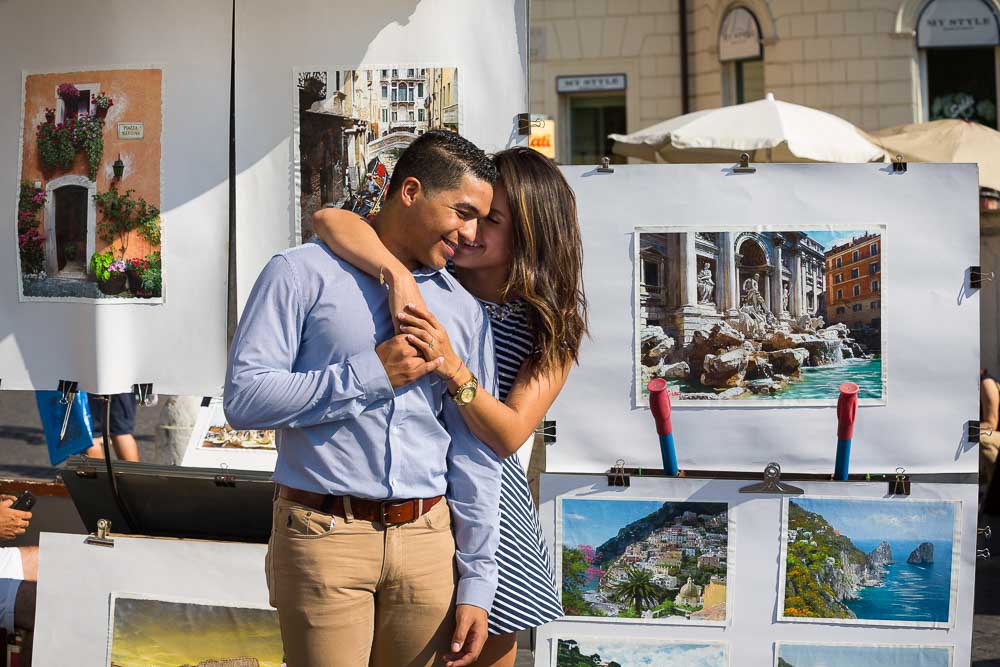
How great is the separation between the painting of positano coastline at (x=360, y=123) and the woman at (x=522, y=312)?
772 millimetres

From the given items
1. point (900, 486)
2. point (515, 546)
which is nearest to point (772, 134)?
point (900, 486)

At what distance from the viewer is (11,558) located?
146 inches

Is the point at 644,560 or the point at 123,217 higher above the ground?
the point at 123,217

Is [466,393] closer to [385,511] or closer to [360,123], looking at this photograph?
[385,511]

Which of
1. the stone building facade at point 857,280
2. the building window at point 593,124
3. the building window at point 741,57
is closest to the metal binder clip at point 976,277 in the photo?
the stone building facade at point 857,280

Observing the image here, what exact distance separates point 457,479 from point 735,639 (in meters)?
1.22

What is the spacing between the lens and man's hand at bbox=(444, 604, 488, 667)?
2354 millimetres

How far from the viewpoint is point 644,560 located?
130 inches

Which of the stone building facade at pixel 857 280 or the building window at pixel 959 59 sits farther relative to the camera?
the building window at pixel 959 59

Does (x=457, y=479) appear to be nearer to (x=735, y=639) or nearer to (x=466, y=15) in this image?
(x=735, y=639)

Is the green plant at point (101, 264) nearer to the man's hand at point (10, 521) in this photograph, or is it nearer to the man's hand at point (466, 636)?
the man's hand at point (10, 521)

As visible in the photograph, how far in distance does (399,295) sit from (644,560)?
1387 mm

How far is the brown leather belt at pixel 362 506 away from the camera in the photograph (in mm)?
2260

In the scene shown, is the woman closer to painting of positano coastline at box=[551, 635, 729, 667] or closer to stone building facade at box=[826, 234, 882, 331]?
painting of positano coastline at box=[551, 635, 729, 667]
